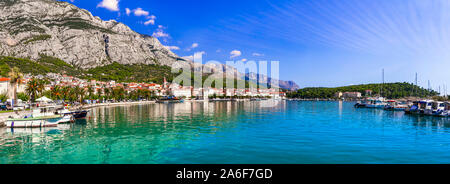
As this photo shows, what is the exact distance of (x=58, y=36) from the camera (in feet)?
493

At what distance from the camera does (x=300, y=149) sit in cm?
1619

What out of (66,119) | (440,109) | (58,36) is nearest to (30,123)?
(66,119)

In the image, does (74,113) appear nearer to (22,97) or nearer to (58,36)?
(22,97)

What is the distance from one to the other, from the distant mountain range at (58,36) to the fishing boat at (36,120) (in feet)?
442

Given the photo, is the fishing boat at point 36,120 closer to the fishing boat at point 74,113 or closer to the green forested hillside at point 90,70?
the fishing boat at point 74,113

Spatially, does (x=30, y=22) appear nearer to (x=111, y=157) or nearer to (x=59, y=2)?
(x=59, y=2)

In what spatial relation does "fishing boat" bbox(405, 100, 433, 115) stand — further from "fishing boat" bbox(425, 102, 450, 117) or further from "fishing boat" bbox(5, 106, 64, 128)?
"fishing boat" bbox(5, 106, 64, 128)

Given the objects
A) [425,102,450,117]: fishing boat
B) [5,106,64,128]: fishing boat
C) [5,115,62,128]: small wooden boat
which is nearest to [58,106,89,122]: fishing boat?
[5,106,64,128]: fishing boat

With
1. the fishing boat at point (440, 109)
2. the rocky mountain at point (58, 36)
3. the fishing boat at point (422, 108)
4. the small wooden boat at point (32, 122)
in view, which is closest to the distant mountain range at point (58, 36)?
the rocky mountain at point (58, 36)

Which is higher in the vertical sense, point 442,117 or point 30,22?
point 30,22

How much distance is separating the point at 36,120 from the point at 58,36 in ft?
508

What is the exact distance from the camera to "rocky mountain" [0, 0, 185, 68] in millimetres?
137288
